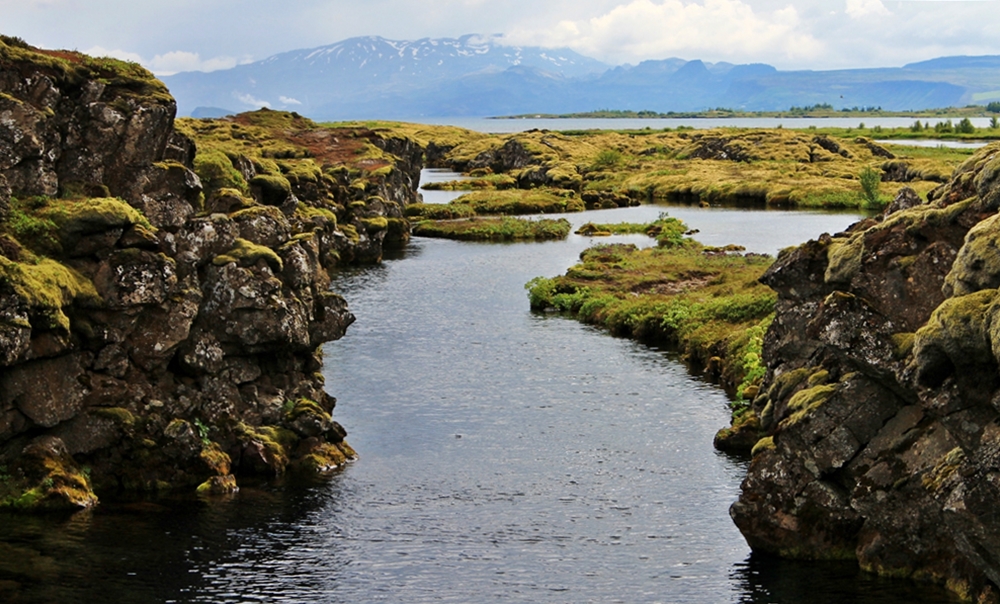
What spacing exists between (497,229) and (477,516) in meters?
94.8

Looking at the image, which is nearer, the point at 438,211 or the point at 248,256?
the point at 248,256

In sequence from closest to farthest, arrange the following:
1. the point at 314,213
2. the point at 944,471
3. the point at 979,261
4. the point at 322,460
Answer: the point at 979,261, the point at 944,471, the point at 322,460, the point at 314,213

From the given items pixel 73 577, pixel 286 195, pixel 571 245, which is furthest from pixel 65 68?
pixel 571 245

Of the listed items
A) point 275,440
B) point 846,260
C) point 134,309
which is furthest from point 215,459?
point 846,260

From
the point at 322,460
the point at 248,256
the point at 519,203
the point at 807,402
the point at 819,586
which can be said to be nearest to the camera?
the point at 819,586

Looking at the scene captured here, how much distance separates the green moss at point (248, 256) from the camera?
52938 millimetres

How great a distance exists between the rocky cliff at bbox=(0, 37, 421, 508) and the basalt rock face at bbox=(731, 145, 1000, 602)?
875 inches

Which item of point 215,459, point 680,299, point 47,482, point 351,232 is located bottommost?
point 215,459

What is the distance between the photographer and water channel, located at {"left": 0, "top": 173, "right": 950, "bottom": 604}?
1435 inches

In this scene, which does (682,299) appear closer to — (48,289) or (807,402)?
(807,402)

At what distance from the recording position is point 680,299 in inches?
3383

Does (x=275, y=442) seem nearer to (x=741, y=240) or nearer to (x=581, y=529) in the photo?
(x=581, y=529)

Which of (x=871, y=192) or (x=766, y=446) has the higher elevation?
(x=871, y=192)

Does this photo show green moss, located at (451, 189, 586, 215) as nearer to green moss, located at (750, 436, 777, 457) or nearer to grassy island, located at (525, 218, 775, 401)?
grassy island, located at (525, 218, 775, 401)
